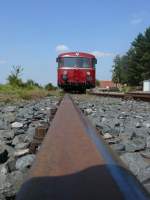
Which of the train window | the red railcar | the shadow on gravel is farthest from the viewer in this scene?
the train window

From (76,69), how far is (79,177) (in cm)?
2088

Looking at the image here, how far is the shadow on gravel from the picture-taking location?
1327 millimetres

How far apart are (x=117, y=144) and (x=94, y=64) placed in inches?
769

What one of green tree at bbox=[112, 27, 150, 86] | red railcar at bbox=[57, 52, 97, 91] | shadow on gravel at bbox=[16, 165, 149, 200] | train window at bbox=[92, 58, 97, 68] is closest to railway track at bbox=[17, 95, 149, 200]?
shadow on gravel at bbox=[16, 165, 149, 200]

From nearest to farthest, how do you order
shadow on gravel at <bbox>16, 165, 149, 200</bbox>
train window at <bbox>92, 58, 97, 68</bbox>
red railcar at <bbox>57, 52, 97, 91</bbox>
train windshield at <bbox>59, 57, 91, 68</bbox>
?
shadow on gravel at <bbox>16, 165, 149, 200</bbox>
red railcar at <bbox>57, 52, 97, 91</bbox>
train windshield at <bbox>59, 57, 91, 68</bbox>
train window at <bbox>92, 58, 97, 68</bbox>

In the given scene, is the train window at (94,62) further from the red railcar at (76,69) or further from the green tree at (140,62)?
the green tree at (140,62)

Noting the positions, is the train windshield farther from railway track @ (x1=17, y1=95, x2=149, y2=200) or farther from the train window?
railway track @ (x1=17, y1=95, x2=149, y2=200)

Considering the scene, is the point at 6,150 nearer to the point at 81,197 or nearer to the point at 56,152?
the point at 56,152

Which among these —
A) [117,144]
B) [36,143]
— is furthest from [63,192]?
[117,144]

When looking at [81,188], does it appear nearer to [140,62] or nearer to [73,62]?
[73,62]

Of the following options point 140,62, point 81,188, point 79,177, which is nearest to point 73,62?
point 79,177

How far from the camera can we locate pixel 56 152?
2.14 meters

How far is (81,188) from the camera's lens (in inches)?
56.5

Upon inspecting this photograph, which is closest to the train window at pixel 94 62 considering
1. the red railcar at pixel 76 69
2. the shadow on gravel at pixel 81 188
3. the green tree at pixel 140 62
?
the red railcar at pixel 76 69
